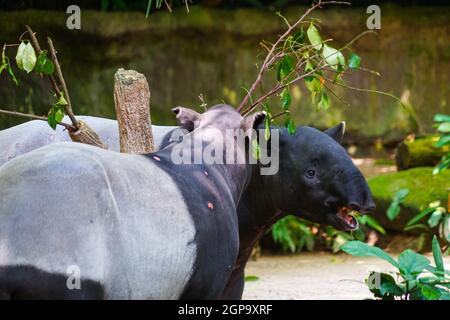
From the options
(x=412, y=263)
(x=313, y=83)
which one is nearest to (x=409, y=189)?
(x=313, y=83)

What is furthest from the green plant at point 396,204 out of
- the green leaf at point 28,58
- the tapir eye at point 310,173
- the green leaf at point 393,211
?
the green leaf at point 28,58

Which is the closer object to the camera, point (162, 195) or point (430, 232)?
point (162, 195)

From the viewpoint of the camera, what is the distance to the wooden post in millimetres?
5562

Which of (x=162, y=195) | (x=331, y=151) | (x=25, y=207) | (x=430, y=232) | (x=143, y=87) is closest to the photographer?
(x=25, y=207)

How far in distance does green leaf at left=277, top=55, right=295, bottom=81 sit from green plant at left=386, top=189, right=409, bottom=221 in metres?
5.65

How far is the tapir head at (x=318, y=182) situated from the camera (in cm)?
627

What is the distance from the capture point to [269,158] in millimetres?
6434

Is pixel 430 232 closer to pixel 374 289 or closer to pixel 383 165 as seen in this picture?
pixel 383 165

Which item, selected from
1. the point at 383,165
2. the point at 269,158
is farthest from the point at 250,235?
the point at 383,165

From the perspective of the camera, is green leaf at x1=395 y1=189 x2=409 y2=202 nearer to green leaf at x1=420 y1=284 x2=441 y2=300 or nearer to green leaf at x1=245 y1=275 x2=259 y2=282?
green leaf at x1=245 y1=275 x2=259 y2=282

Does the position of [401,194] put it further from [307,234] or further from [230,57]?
[230,57]

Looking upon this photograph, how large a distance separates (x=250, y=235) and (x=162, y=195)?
2700mm

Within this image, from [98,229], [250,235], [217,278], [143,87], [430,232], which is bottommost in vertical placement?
[430,232]

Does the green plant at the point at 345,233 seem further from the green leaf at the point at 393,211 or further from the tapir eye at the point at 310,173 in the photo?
the tapir eye at the point at 310,173
